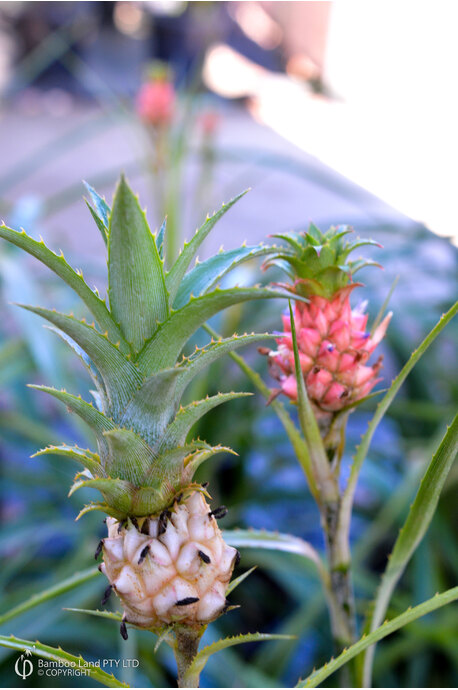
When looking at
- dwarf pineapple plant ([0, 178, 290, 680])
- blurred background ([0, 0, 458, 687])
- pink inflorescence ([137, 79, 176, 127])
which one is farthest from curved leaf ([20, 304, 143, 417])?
pink inflorescence ([137, 79, 176, 127])

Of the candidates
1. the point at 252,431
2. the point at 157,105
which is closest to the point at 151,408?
the point at 252,431

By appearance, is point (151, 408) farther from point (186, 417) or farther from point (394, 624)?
point (394, 624)

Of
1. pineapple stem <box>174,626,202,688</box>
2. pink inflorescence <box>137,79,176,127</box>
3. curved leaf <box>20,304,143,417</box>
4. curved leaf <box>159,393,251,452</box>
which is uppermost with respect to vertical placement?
pink inflorescence <box>137,79,176,127</box>

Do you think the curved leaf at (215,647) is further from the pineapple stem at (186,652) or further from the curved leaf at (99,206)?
the curved leaf at (99,206)

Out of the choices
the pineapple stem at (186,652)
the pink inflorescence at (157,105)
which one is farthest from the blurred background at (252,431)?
the pineapple stem at (186,652)

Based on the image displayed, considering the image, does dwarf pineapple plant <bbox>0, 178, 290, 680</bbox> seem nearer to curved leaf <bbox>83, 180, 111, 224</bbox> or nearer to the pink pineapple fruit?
curved leaf <bbox>83, 180, 111, 224</bbox>

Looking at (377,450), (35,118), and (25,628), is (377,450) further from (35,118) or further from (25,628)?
(35,118)

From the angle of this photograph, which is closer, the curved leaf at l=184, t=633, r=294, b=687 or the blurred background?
the curved leaf at l=184, t=633, r=294, b=687
